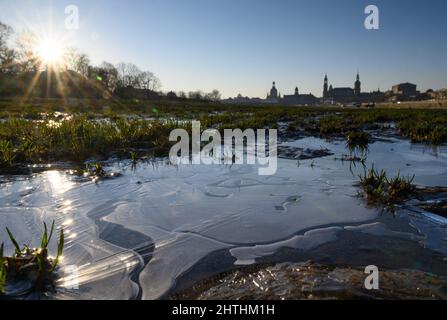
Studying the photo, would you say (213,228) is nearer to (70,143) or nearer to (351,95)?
(70,143)

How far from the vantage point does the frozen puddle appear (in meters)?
1.96

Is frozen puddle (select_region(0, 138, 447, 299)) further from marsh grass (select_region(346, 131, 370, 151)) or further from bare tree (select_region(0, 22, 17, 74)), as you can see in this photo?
bare tree (select_region(0, 22, 17, 74))

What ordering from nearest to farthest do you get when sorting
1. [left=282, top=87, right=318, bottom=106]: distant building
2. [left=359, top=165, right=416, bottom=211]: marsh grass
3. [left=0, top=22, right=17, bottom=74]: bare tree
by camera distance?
[left=359, top=165, right=416, bottom=211]: marsh grass → [left=0, top=22, right=17, bottom=74]: bare tree → [left=282, top=87, right=318, bottom=106]: distant building

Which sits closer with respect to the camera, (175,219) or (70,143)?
(175,219)

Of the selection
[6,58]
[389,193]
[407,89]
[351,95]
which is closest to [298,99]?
[351,95]

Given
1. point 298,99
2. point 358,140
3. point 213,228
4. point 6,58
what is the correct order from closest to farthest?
point 213,228 < point 358,140 < point 6,58 < point 298,99

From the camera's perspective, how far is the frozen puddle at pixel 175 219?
1.96 metres

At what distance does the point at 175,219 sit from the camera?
9.31 feet

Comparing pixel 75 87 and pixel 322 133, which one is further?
pixel 75 87

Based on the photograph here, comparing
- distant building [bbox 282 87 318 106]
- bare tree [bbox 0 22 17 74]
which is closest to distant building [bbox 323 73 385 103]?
distant building [bbox 282 87 318 106]

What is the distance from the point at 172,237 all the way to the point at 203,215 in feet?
1.80

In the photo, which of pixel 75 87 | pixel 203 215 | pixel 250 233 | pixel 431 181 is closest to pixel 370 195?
pixel 431 181

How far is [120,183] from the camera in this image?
162 inches
